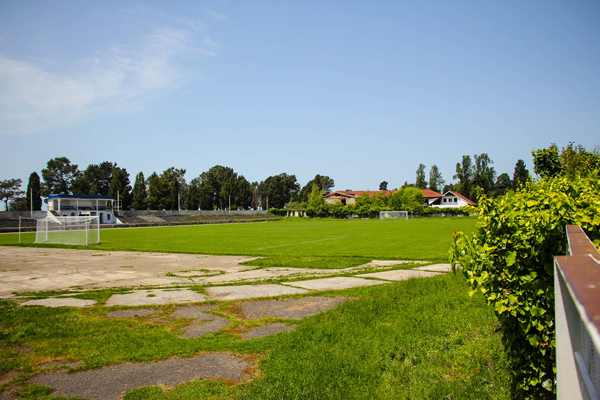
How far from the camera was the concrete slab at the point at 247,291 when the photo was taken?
8.45 m

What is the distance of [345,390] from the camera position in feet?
12.4

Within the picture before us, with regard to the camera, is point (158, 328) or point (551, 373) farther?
point (158, 328)

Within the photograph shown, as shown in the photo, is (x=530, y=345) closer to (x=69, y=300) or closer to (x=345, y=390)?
(x=345, y=390)

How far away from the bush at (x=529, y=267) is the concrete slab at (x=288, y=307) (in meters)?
3.84

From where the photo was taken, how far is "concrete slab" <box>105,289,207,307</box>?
26.3ft

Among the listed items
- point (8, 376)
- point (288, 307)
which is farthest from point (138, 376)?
point (288, 307)

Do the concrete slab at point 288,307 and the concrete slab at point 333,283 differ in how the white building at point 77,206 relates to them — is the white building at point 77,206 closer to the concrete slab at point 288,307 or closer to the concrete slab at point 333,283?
the concrete slab at point 333,283

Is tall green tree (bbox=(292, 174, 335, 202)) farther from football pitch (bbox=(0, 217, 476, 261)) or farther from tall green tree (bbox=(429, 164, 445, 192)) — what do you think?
football pitch (bbox=(0, 217, 476, 261))

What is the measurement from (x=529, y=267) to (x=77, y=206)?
8961cm

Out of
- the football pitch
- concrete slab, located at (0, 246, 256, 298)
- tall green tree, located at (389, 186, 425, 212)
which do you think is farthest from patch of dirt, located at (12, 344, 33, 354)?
tall green tree, located at (389, 186, 425, 212)

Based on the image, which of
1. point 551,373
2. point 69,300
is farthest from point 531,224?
point 69,300

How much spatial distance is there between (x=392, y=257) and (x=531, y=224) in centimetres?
1331

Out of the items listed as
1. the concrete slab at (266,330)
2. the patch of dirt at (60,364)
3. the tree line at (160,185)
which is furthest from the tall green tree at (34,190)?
the concrete slab at (266,330)

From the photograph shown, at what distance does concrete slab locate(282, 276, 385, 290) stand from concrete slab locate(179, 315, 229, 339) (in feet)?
10.1
